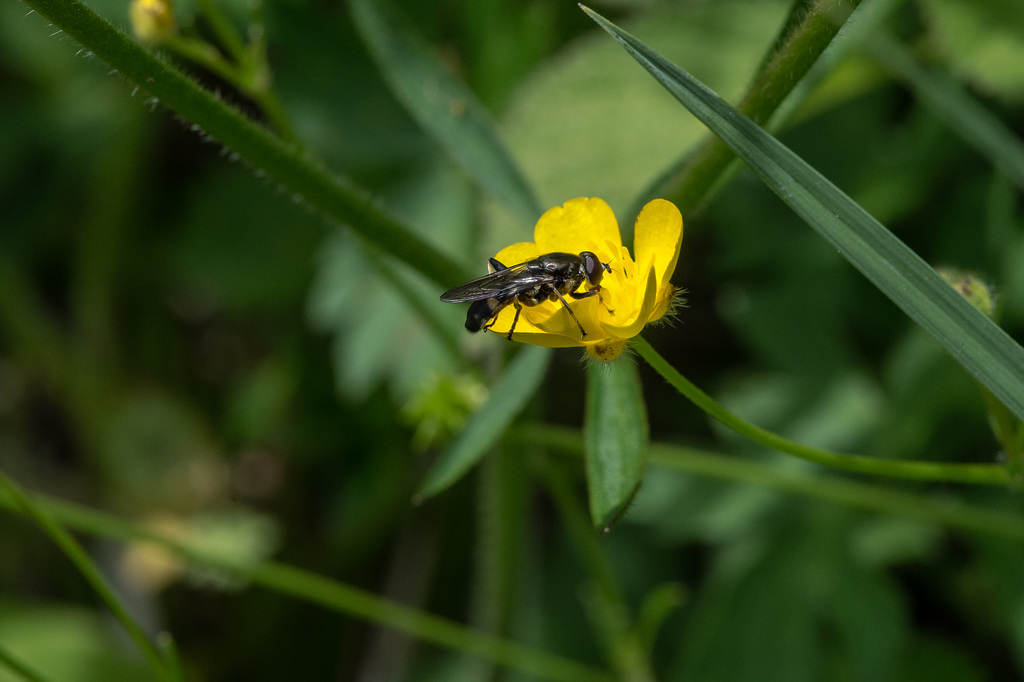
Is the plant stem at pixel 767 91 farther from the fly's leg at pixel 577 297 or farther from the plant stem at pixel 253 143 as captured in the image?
the plant stem at pixel 253 143

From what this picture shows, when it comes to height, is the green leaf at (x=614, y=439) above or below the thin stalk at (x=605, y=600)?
below

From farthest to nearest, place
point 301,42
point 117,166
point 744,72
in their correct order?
point 117,166, point 301,42, point 744,72

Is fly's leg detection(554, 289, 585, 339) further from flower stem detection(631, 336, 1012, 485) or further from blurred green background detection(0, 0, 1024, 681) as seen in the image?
blurred green background detection(0, 0, 1024, 681)

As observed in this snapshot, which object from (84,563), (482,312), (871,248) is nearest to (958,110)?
(871,248)

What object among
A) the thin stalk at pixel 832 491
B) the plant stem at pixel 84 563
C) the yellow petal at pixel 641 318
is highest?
the thin stalk at pixel 832 491

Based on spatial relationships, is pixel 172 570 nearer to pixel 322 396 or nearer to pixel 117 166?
pixel 322 396

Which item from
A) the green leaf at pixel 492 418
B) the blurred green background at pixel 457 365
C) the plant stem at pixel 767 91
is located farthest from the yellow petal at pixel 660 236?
the blurred green background at pixel 457 365

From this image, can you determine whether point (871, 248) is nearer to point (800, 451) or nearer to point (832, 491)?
point (800, 451)

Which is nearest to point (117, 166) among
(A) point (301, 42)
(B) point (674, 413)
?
(A) point (301, 42)
